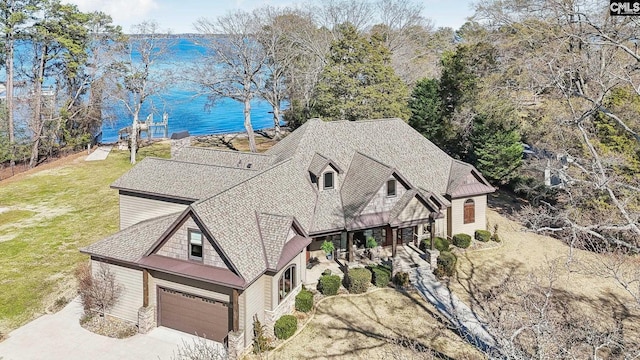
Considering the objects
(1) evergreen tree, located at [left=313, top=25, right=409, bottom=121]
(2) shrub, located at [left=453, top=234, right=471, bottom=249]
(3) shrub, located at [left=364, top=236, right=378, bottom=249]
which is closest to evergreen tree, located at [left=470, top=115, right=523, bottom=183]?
(1) evergreen tree, located at [left=313, top=25, right=409, bottom=121]

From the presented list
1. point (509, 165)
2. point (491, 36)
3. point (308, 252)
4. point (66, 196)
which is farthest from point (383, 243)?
point (66, 196)

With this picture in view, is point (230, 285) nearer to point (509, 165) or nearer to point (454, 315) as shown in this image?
point (454, 315)

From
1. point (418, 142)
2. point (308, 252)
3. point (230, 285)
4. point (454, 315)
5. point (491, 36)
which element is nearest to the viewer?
point (230, 285)

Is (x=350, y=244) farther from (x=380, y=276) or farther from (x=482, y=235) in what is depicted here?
(x=482, y=235)

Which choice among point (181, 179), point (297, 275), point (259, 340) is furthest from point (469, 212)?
point (181, 179)

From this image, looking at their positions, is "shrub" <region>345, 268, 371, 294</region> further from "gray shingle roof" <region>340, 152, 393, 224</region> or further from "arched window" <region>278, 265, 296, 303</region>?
"arched window" <region>278, 265, 296, 303</region>

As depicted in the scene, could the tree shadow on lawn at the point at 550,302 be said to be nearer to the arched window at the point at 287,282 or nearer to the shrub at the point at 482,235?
the shrub at the point at 482,235

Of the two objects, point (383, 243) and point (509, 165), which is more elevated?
point (509, 165)
